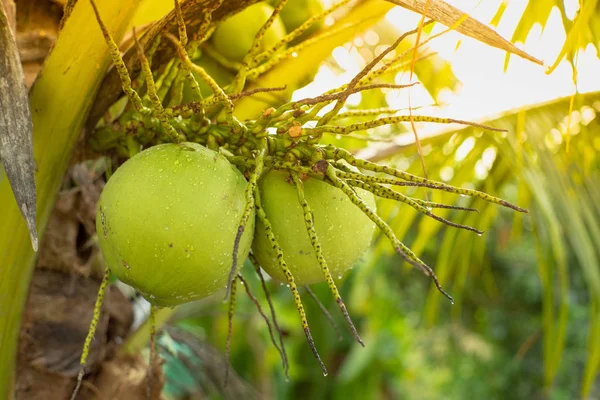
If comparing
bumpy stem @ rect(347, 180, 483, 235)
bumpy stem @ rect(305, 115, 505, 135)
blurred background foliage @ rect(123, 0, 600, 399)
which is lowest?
blurred background foliage @ rect(123, 0, 600, 399)

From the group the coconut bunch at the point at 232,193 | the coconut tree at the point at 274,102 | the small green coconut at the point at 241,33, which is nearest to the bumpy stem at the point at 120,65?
the coconut bunch at the point at 232,193

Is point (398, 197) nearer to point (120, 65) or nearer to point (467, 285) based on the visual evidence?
point (120, 65)

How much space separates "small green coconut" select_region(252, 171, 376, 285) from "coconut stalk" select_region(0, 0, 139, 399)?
1.01 feet

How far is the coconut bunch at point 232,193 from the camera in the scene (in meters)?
0.70

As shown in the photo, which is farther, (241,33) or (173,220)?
(241,33)

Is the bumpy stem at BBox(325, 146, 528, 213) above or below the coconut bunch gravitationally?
above

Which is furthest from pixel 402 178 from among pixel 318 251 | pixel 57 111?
pixel 57 111

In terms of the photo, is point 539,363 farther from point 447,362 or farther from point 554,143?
point 554,143

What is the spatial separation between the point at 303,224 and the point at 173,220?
0.18 m

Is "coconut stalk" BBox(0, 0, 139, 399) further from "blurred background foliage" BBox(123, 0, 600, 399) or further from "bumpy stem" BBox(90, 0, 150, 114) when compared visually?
"blurred background foliage" BBox(123, 0, 600, 399)

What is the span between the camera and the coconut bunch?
2.30 feet

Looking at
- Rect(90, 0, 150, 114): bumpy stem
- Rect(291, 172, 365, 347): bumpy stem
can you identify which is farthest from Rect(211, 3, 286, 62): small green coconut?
Rect(291, 172, 365, 347): bumpy stem

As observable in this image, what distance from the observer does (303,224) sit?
0.79 meters

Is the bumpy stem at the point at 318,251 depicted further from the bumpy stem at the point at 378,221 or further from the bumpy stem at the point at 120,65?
the bumpy stem at the point at 120,65
